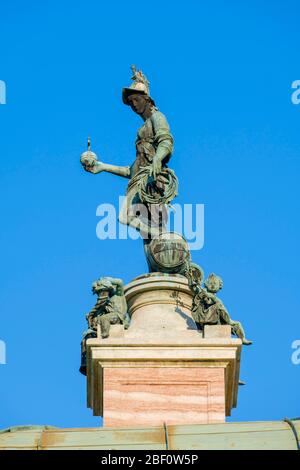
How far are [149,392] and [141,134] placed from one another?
7083 mm

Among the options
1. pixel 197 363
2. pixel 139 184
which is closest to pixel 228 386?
pixel 197 363

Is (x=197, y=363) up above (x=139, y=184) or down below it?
below

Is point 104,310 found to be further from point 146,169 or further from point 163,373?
point 146,169

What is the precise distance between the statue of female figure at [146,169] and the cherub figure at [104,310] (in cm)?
205

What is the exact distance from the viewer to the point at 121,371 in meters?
61.1

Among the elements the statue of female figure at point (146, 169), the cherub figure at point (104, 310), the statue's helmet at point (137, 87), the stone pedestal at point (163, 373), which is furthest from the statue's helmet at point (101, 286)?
the statue's helmet at point (137, 87)

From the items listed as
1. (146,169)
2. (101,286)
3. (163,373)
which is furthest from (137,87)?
(163,373)

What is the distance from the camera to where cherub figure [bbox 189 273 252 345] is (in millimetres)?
61406

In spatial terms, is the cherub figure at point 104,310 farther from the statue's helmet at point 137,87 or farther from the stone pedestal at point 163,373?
the statue's helmet at point 137,87

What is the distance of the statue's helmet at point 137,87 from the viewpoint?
65.5m
